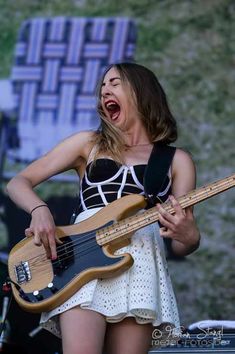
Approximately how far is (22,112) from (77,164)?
2.34 m

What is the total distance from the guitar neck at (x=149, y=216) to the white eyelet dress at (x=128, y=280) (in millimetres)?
80

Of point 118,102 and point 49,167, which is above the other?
point 118,102

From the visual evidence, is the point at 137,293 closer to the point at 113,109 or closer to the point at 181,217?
the point at 181,217

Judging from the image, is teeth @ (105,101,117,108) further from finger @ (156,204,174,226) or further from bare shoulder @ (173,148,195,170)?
finger @ (156,204,174,226)

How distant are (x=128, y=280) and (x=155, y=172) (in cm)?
42

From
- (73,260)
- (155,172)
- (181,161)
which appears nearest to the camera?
(73,260)

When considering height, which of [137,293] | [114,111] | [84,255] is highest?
[114,111]

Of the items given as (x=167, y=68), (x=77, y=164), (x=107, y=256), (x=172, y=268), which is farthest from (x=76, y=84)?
(x=107, y=256)

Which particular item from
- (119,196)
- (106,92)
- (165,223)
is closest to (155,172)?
(119,196)

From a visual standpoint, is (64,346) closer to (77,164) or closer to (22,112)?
(77,164)

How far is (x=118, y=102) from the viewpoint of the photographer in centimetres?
363

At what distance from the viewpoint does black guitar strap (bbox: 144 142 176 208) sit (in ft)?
11.3

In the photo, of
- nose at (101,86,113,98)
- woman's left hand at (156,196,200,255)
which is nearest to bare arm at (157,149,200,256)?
woman's left hand at (156,196,200,255)

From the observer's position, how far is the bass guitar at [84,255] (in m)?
3.27
